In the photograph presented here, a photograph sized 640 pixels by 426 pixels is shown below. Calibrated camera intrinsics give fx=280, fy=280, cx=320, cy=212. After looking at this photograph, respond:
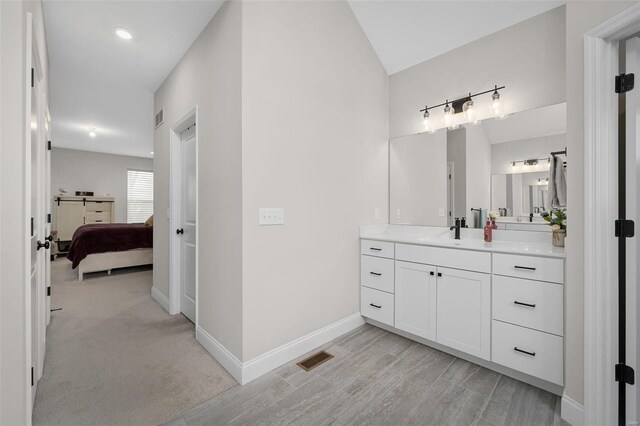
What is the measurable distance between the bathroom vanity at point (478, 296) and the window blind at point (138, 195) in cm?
788

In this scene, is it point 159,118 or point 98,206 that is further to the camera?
point 98,206

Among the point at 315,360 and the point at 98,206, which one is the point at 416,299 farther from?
the point at 98,206

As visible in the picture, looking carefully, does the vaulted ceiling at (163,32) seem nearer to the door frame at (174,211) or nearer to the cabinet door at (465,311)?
the door frame at (174,211)

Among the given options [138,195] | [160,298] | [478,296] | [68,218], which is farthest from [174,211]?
[138,195]

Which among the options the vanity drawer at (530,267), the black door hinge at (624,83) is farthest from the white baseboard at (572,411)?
the black door hinge at (624,83)

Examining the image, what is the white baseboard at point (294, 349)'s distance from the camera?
1.92 meters

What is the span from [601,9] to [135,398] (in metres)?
3.40

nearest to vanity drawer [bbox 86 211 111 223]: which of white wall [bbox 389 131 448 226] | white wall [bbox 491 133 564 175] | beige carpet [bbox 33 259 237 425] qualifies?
beige carpet [bbox 33 259 237 425]

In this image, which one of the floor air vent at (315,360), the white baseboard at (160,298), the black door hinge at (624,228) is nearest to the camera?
the black door hinge at (624,228)

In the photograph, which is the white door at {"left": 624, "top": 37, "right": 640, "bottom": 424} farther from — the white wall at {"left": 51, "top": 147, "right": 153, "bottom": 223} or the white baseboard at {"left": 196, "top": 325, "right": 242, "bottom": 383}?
A: the white wall at {"left": 51, "top": 147, "right": 153, "bottom": 223}

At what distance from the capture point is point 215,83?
7.41ft

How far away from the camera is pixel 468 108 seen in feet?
8.39

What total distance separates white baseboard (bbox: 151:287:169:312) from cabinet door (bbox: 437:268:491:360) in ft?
9.48

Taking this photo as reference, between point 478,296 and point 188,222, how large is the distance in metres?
2.76
